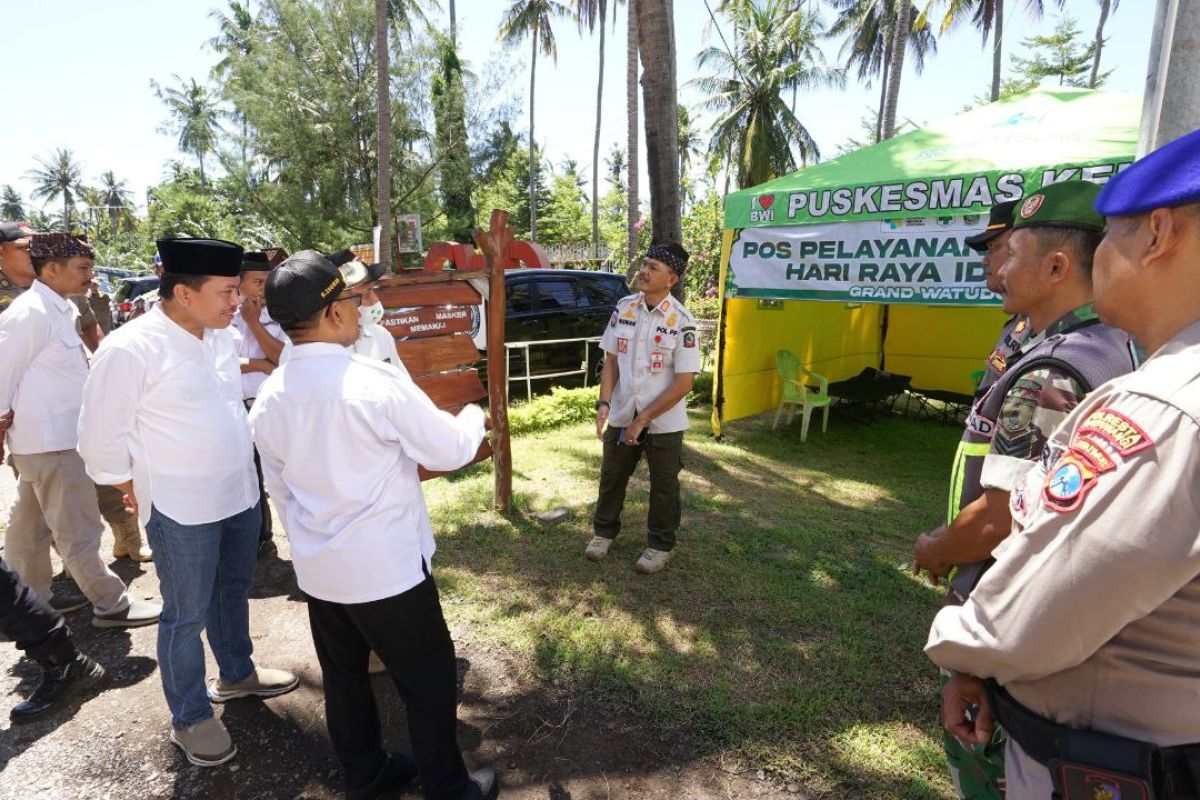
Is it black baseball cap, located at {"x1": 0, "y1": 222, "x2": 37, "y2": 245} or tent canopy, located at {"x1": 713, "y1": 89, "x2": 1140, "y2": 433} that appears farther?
tent canopy, located at {"x1": 713, "y1": 89, "x2": 1140, "y2": 433}

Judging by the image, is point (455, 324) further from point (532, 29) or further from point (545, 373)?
point (532, 29)

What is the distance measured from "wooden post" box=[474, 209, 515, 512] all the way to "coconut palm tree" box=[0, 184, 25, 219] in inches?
3268

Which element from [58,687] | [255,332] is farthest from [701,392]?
[58,687]

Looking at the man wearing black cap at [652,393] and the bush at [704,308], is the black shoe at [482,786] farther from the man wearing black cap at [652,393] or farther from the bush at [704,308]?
the bush at [704,308]

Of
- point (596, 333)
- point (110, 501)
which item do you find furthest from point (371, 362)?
point (596, 333)

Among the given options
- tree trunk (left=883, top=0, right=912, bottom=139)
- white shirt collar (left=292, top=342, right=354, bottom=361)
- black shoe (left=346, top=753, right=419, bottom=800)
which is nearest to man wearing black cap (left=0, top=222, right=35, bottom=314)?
white shirt collar (left=292, top=342, right=354, bottom=361)

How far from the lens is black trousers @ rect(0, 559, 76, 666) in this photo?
2629 millimetres

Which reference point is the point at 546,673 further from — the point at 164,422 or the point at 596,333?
the point at 596,333

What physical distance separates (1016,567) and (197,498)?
8.23ft

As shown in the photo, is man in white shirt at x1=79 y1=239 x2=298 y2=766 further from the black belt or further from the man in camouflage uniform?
the black belt

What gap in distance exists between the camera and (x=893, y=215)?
18.0 ft

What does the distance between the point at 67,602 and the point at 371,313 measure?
238 cm

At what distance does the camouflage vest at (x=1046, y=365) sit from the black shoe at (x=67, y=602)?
437 centimetres

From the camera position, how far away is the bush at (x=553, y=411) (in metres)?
7.09
